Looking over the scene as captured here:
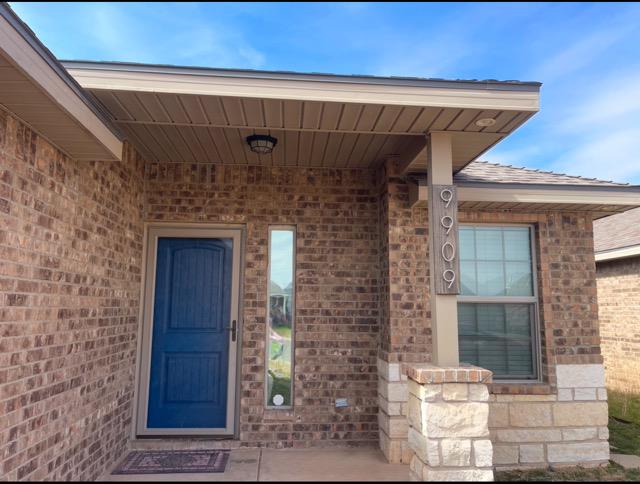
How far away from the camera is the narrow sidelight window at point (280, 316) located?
14.9 ft

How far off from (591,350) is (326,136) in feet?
10.7

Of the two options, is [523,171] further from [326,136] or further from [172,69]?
[172,69]

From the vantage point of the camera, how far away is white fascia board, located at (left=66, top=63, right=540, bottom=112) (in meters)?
2.88

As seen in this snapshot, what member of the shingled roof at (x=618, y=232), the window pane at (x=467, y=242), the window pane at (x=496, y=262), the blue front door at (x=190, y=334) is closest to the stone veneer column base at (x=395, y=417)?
the window pane at (x=496, y=262)

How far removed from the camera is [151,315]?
15.1 feet

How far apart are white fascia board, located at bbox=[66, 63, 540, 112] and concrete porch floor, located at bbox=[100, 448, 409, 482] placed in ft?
9.25

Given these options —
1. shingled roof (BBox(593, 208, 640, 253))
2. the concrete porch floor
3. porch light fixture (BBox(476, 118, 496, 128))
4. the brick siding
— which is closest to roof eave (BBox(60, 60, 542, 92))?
porch light fixture (BBox(476, 118, 496, 128))

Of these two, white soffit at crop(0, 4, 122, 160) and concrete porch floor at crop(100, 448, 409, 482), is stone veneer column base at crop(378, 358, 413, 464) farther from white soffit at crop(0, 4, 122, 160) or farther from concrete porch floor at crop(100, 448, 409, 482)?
white soffit at crop(0, 4, 122, 160)

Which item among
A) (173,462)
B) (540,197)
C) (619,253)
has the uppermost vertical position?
(540,197)

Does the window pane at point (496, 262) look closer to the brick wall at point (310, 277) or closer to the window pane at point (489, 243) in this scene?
the window pane at point (489, 243)

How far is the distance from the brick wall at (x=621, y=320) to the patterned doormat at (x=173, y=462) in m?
6.66

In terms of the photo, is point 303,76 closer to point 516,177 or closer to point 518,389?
point 516,177

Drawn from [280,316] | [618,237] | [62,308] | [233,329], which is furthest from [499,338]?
[618,237]

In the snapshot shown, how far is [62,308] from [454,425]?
2.66m
